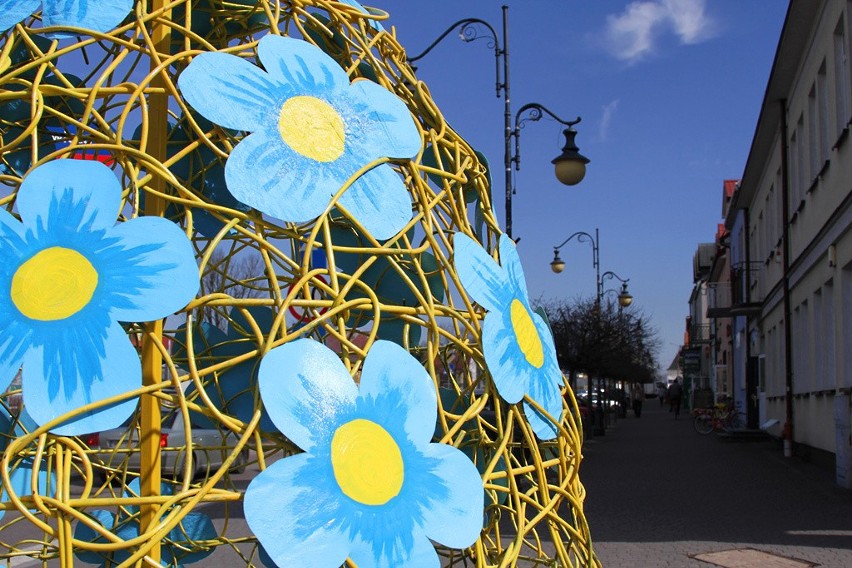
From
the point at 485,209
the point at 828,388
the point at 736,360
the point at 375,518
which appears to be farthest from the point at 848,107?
the point at 736,360

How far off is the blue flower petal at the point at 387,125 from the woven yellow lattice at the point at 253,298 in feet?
0.11

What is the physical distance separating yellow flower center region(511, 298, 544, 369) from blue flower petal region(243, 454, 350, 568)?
2.21 ft

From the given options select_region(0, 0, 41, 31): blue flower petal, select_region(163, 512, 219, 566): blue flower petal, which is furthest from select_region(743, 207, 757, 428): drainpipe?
select_region(0, 0, 41, 31): blue flower petal

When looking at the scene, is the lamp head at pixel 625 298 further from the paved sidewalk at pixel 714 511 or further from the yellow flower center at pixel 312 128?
the yellow flower center at pixel 312 128

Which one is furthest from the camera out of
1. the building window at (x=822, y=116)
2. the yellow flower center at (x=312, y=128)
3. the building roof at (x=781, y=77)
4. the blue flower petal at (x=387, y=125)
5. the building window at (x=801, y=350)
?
the building window at (x=801, y=350)

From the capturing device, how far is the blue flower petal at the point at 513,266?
214 cm

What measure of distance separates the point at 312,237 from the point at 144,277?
0.96ft

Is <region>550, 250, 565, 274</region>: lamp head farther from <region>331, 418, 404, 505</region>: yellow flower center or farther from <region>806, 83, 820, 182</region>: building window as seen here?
<region>331, 418, 404, 505</region>: yellow flower center

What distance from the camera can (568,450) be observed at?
7.04ft

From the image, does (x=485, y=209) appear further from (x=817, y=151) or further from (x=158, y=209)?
(x=817, y=151)

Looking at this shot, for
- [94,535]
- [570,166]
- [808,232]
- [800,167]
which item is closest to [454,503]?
[94,535]

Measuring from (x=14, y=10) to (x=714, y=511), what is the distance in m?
10.1

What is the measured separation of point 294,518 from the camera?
1444 millimetres

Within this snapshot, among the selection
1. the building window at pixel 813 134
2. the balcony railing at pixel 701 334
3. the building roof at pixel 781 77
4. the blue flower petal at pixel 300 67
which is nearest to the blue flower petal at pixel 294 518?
the blue flower petal at pixel 300 67
